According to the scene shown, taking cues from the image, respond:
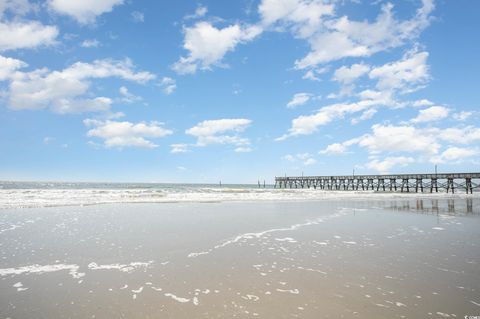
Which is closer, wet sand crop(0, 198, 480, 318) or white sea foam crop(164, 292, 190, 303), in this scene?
wet sand crop(0, 198, 480, 318)

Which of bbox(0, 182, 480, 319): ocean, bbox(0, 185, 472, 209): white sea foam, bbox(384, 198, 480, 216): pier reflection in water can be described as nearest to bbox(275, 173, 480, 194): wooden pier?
bbox(0, 185, 472, 209): white sea foam

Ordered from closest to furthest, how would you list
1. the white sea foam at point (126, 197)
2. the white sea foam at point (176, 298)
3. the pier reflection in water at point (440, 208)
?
the white sea foam at point (176, 298) → the pier reflection in water at point (440, 208) → the white sea foam at point (126, 197)

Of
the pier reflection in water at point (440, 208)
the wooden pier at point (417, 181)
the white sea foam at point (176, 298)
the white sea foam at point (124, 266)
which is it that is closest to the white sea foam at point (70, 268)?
the white sea foam at point (124, 266)

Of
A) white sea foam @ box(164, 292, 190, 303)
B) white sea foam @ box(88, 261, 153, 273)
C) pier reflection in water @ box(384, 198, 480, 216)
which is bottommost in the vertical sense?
pier reflection in water @ box(384, 198, 480, 216)

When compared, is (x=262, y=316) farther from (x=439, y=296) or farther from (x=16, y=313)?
(x=16, y=313)

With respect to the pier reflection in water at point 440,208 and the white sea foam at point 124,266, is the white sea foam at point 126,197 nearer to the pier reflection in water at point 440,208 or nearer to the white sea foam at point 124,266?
the pier reflection in water at point 440,208

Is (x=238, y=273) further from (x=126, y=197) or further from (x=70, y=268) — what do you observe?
(x=126, y=197)

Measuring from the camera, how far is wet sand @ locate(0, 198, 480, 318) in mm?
4957

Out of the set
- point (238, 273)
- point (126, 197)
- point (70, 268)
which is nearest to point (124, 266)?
point (70, 268)

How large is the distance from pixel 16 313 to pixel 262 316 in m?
3.81

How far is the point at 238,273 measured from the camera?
684 centimetres

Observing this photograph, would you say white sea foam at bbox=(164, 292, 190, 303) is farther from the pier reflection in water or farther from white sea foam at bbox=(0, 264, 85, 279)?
the pier reflection in water

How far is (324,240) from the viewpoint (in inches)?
412

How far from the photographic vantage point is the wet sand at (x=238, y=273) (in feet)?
16.3
